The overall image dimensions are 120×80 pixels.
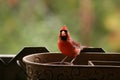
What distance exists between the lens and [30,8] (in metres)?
1.42

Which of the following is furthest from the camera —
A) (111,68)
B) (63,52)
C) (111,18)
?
(111,18)

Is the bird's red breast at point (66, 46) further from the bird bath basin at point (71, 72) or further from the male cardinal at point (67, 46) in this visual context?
the bird bath basin at point (71, 72)

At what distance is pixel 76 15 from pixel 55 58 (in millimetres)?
321

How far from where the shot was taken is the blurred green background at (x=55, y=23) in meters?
1.36

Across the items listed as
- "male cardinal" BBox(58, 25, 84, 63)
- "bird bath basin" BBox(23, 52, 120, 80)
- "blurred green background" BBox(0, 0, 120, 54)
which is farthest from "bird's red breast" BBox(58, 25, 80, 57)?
"blurred green background" BBox(0, 0, 120, 54)

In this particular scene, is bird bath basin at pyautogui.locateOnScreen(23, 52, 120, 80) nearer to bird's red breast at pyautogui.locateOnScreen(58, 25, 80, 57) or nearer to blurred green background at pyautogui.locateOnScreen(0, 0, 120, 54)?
bird's red breast at pyautogui.locateOnScreen(58, 25, 80, 57)

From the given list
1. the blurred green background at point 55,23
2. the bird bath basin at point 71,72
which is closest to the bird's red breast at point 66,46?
the bird bath basin at point 71,72

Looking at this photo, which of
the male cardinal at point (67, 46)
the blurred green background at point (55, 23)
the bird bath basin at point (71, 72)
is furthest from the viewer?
the blurred green background at point (55, 23)

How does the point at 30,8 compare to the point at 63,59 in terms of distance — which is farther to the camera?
the point at 30,8

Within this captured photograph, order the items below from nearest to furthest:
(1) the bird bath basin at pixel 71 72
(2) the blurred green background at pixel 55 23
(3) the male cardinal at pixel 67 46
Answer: (1) the bird bath basin at pixel 71 72, (3) the male cardinal at pixel 67 46, (2) the blurred green background at pixel 55 23

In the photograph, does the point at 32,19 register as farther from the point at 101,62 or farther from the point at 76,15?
the point at 101,62

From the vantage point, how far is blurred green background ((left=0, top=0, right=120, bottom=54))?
136 centimetres

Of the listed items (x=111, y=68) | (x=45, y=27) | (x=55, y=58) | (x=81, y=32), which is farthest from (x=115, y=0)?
(x=111, y=68)

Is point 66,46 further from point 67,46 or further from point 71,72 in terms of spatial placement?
point 71,72
